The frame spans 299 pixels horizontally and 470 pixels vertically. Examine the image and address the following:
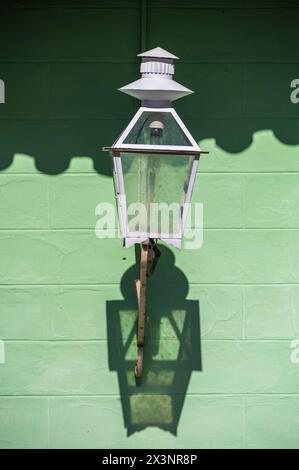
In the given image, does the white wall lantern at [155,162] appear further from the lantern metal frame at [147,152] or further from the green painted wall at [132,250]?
the green painted wall at [132,250]

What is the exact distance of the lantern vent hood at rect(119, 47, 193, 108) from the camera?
3.09m

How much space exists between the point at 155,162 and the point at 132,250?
0.73m

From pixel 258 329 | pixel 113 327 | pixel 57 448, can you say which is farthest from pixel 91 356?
pixel 258 329

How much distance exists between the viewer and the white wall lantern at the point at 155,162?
10.1 ft

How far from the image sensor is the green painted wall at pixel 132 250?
3.71 metres

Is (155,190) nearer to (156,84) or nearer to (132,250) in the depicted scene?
(156,84)

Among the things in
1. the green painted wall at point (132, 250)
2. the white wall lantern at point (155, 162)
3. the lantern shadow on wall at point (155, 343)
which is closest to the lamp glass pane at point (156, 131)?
the white wall lantern at point (155, 162)

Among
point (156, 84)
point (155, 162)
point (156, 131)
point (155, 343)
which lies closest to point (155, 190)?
point (155, 162)

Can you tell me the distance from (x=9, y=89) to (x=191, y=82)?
84 cm

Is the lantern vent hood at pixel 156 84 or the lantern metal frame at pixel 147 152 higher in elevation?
the lantern vent hood at pixel 156 84

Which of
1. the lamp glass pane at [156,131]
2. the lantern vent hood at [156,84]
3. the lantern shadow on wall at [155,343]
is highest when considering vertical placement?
the lantern vent hood at [156,84]

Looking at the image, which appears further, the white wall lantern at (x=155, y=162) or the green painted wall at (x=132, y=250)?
the green painted wall at (x=132, y=250)

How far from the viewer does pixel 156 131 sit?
3113mm

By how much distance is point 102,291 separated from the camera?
3744 millimetres
